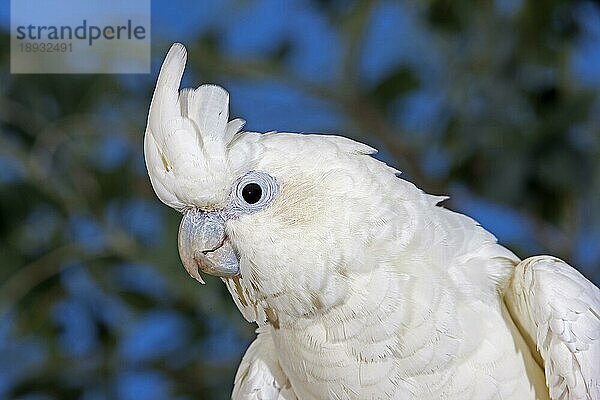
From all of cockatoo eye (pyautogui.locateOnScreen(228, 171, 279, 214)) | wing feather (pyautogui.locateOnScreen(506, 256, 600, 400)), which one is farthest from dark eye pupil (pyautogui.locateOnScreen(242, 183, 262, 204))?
wing feather (pyautogui.locateOnScreen(506, 256, 600, 400))

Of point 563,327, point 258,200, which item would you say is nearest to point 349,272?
point 258,200

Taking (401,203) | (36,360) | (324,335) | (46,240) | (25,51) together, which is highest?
(25,51)

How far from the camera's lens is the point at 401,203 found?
90 cm

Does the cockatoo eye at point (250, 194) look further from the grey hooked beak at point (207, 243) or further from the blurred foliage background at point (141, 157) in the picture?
the blurred foliage background at point (141, 157)

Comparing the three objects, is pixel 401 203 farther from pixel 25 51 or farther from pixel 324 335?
pixel 25 51

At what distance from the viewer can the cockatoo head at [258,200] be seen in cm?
85

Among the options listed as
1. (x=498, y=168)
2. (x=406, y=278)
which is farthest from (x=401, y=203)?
(x=498, y=168)

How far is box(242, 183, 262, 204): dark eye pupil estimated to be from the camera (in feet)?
2.78

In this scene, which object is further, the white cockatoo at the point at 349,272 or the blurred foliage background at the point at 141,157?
the blurred foliage background at the point at 141,157

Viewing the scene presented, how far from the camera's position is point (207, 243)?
0.86 metres

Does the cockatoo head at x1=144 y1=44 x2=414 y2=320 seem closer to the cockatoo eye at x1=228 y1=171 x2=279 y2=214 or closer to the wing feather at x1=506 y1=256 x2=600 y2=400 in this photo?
the cockatoo eye at x1=228 y1=171 x2=279 y2=214

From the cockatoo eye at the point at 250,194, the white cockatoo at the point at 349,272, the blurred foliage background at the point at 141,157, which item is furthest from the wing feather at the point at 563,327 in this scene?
the blurred foliage background at the point at 141,157

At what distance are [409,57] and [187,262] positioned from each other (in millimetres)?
1407

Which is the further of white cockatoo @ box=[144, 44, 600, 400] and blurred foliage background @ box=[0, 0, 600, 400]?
blurred foliage background @ box=[0, 0, 600, 400]
